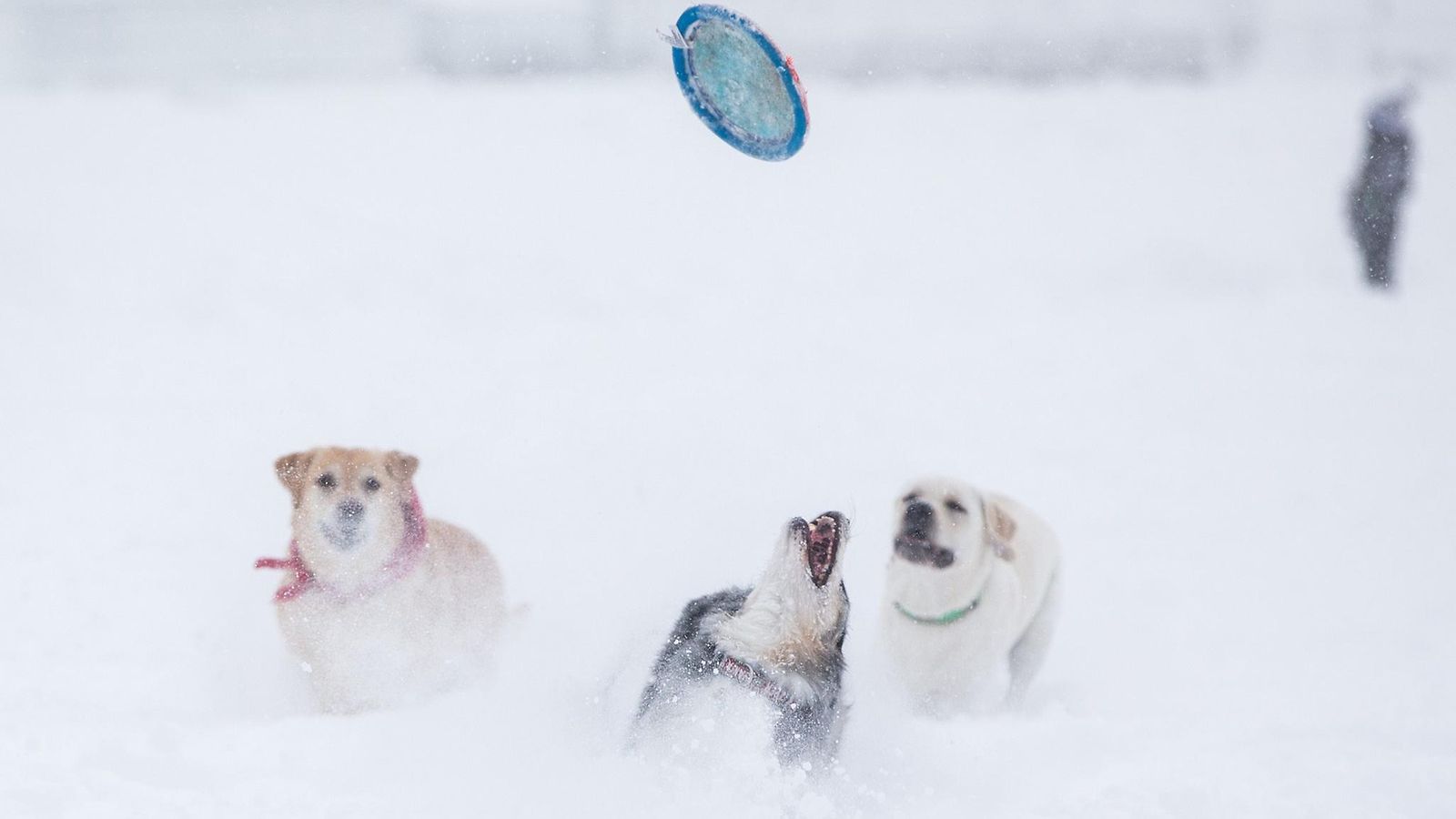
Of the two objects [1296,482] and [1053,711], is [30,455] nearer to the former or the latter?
[1053,711]

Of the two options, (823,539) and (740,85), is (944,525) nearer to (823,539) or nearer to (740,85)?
(823,539)

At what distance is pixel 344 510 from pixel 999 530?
2488 mm

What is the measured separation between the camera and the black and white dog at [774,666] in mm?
3777

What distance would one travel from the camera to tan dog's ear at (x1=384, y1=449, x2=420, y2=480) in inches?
195

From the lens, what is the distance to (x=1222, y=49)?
20547mm

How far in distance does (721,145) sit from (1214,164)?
700cm

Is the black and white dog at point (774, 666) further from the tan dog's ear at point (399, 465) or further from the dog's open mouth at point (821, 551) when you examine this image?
the tan dog's ear at point (399, 465)

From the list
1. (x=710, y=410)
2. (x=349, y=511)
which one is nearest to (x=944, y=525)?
(x=349, y=511)

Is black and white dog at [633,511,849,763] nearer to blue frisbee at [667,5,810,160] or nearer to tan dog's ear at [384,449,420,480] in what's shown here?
tan dog's ear at [384,449,420,480]

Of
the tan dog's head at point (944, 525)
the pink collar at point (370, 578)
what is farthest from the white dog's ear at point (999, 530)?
the pink collar at point (370, 578)

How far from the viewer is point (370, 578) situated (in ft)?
15.6

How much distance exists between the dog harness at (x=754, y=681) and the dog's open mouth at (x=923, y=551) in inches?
48.7

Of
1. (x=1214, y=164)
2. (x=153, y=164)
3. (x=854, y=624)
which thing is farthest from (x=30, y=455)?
(x=1214, y=164)

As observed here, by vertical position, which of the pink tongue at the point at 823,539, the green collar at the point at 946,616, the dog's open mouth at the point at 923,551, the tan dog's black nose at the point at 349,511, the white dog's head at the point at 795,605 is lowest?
the white dog's head at the point at 795,605
